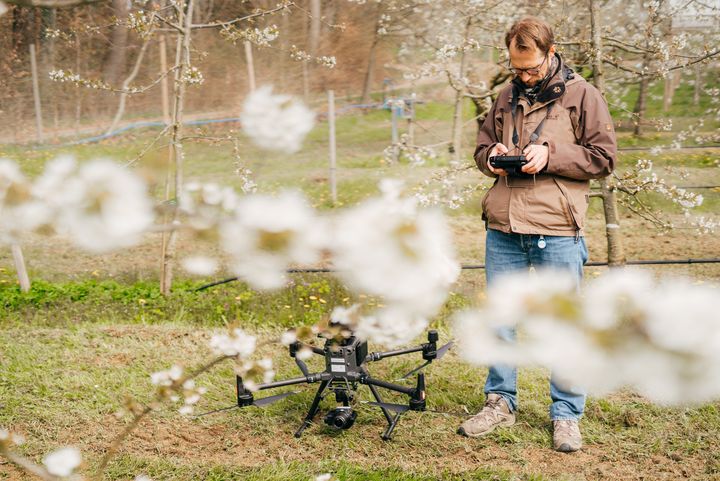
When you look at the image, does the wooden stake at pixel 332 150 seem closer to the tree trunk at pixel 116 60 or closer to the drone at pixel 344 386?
the drone at pixel 344 386

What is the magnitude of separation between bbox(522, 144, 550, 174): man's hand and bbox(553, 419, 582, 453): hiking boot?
1066mm

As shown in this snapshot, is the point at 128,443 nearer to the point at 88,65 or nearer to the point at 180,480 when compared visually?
the point at 180,480

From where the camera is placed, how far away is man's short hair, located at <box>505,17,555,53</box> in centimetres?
265

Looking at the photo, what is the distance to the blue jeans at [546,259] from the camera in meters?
2.79

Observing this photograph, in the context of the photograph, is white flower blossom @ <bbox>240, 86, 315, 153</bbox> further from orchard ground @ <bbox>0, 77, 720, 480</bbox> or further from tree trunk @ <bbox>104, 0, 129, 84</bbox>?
tree trunk @ <bbox>104, 0, 129, 84</bbox>

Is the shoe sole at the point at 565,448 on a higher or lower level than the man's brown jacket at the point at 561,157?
lower

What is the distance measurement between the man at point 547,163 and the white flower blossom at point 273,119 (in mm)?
1631

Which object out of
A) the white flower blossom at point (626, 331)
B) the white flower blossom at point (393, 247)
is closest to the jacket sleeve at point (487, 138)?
the white flower blossom at point (393, 247)

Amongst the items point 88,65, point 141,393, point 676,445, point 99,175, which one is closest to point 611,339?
point 99,175

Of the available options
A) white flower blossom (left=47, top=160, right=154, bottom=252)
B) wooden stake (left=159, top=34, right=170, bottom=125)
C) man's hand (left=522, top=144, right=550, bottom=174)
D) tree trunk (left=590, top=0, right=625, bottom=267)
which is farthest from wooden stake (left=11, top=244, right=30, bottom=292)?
white flower blossom (left=47, top=160, right=154, bottom=252)

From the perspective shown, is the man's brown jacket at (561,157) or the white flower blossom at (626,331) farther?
the man's brown jacket at (561,157)

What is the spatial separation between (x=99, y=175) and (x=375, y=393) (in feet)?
7.77

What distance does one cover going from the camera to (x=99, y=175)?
0.84 meters

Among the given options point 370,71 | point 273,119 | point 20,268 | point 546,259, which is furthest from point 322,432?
point 370,71
